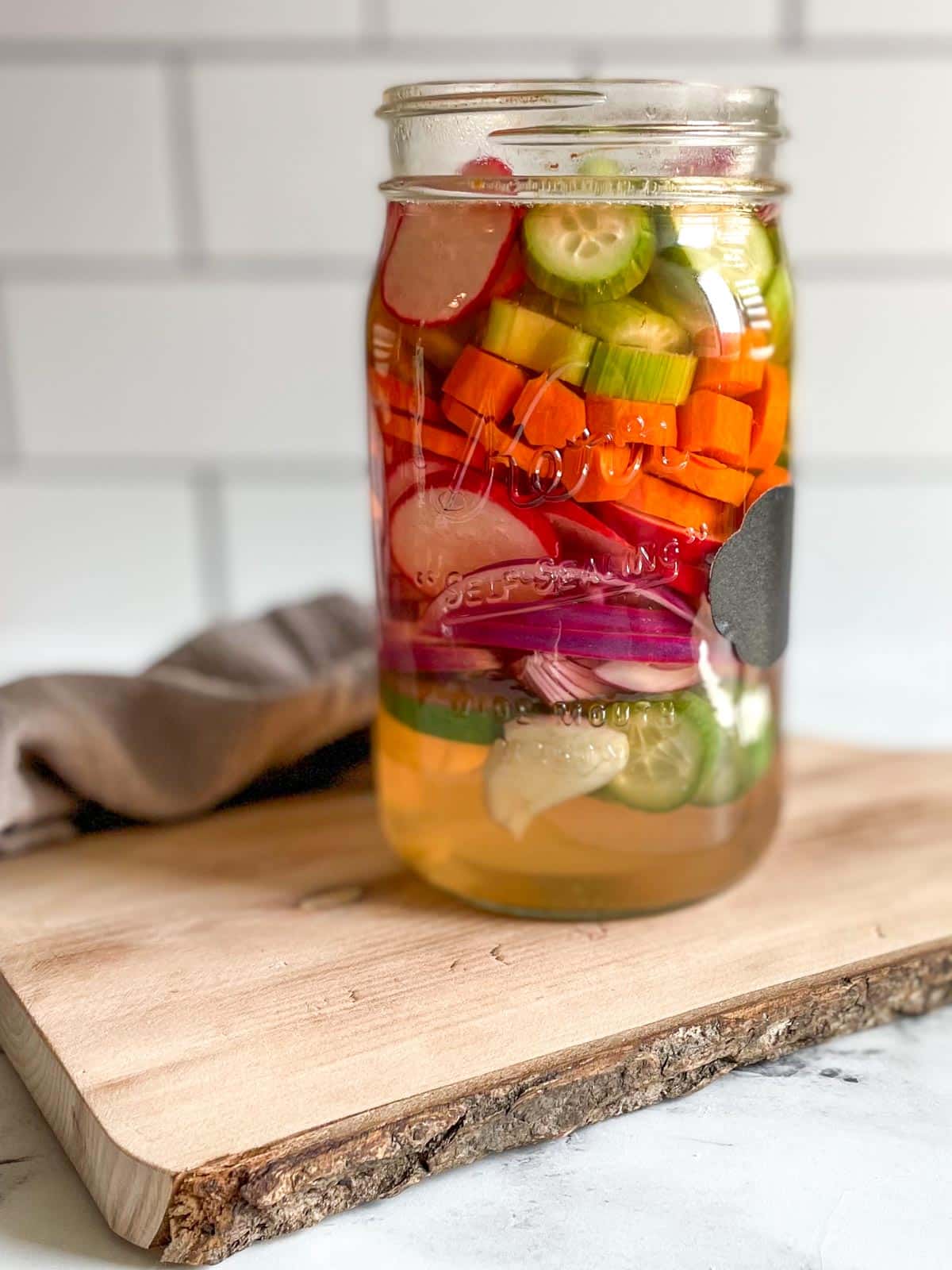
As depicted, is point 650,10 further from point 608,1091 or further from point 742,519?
point 608,1091

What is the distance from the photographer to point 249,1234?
0.52 m

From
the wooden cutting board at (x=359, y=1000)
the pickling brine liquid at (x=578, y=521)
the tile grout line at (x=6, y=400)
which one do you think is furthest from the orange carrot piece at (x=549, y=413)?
the tile grout line at (x=6, y=400)

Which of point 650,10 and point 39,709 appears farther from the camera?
point 650,10

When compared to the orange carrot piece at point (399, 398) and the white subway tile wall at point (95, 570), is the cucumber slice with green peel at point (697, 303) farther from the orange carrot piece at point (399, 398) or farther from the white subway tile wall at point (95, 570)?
the white subway tile wall at point (95, 570)

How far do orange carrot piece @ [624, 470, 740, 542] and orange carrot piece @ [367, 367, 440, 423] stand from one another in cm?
10

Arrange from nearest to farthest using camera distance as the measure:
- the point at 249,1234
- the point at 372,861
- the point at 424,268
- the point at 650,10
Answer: the point at 249,1234 → the point at 424,268 → the point at 372,861 → the point at 650,10


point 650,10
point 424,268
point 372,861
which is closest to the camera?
point 424,268

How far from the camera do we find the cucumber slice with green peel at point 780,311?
68 cm

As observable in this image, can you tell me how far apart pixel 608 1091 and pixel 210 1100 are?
17cm

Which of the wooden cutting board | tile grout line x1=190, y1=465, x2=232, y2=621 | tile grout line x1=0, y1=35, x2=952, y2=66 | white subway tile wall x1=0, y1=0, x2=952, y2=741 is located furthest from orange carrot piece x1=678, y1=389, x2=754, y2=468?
tile grout line x1=190, y1=465, x2=232, y2=621

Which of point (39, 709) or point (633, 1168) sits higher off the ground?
point (39, 709)

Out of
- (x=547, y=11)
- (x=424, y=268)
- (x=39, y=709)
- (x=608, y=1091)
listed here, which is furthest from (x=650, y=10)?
(x=608, y=1091)

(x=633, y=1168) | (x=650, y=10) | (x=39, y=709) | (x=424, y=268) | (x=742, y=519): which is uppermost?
(x=650, y=10)

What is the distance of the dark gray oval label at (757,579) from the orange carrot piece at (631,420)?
0.07m
